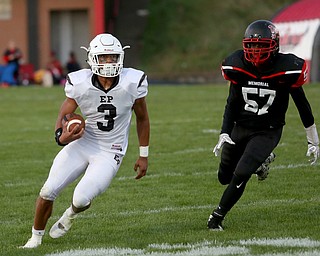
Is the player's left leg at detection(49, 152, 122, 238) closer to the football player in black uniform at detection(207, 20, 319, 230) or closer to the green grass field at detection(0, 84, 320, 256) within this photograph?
the green grass field at detection(0, 84, 320, 256)

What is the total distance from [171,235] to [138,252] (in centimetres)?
54

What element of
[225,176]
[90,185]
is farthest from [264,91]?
[90,185]

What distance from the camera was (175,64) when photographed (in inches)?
1125

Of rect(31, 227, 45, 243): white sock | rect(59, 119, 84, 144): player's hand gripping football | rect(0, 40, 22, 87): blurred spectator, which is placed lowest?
rect(0, 40, 22, 87): blurred spectator

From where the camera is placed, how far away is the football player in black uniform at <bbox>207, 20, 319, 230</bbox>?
588 centimetres

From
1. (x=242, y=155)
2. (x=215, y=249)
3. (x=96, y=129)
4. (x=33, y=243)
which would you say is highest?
(x=96, y=129)

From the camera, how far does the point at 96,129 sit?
19.2 feet

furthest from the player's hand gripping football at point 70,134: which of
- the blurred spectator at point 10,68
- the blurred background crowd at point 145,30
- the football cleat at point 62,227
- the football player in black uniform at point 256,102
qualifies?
the blurred background crowd at point 145,30

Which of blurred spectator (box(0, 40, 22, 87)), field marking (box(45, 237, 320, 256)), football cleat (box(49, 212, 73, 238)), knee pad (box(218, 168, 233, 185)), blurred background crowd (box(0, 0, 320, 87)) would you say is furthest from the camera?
blurred background crowd (box(0, 0, 320, 87))

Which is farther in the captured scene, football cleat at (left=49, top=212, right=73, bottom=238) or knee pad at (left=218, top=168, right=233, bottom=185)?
knee pad at (left=218, top=168, right=233, bottom=185)

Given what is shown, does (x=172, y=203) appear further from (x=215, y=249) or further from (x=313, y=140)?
(x=215, y=249)

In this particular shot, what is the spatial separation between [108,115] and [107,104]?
8cm

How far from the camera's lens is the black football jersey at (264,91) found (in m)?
5.95

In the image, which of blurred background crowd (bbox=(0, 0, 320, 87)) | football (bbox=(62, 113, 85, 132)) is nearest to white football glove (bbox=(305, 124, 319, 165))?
football (bbox=(62, 113, 85, 132))
